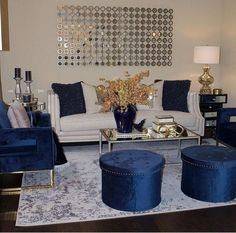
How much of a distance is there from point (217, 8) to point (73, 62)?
2.72 metres

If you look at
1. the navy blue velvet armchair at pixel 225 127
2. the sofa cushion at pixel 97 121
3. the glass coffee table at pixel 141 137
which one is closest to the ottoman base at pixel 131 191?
the glass coffee table at pixel 141 137

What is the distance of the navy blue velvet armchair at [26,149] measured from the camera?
3248 mm

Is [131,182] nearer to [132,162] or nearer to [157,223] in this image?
[132,162]

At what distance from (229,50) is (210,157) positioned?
3255 millimetres

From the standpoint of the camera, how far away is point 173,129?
415cm

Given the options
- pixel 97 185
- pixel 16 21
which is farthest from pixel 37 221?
pixel 16 21

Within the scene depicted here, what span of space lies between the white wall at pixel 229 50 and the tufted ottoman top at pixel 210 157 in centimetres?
266

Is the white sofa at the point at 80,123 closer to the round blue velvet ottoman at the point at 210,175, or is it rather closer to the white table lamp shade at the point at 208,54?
the white table lamp shade at the point at 208,54

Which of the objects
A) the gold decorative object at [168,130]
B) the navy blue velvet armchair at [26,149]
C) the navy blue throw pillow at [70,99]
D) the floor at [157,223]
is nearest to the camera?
the floor at [157,223]

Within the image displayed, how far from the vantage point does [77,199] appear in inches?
123

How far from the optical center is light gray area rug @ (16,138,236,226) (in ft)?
9.18

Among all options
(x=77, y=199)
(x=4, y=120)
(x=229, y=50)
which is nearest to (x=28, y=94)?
(x=4, y=120)

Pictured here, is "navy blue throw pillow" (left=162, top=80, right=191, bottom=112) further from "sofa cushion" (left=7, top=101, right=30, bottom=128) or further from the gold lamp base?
"sofa cushion" (left=7, top=101, right=30, bottom=128)

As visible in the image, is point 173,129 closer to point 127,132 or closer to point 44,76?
point 127,132
